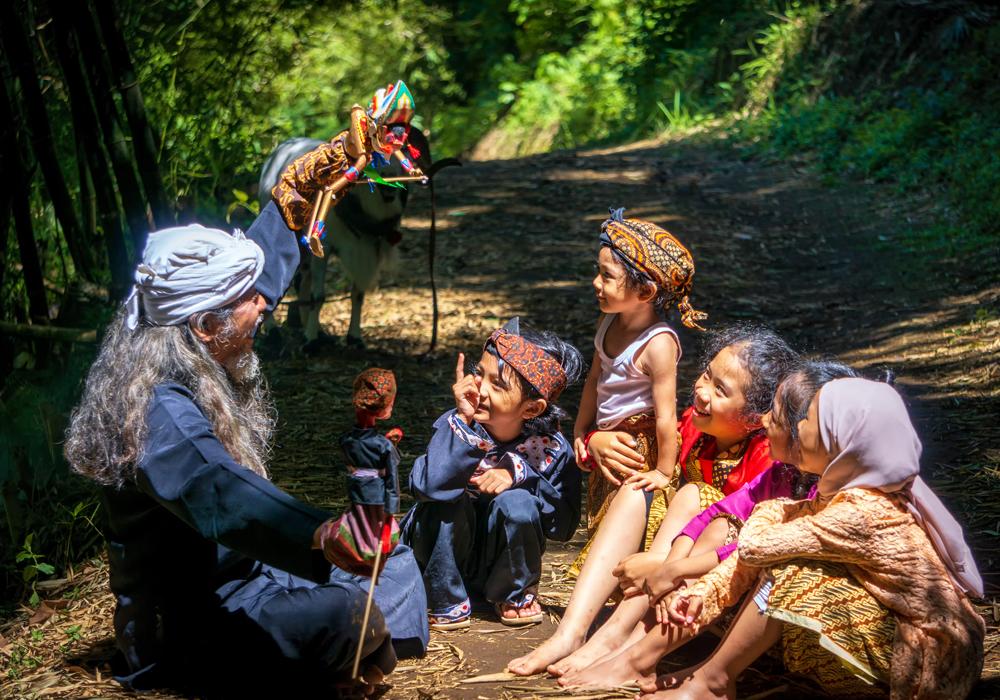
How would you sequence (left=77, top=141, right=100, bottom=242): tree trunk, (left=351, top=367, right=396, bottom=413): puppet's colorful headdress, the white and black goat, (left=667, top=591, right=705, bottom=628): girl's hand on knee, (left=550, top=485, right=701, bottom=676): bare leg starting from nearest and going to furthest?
1. (left=351, top=367, right=396, bottom=413): puppet's colorful headdress
2. (left=667, top=591, right=705, bottom=628): girl's hand on knee
3. (left=550, top=485, right=701, bottom=676): bare leg
4. (left=77, top=141, right=100, bottom=242): tree trunk
5. the white and black goat

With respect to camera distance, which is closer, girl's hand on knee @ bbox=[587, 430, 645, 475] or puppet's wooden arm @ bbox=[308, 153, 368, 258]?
puppet's wooden arm @ bbox=[308, 153, 368, 258]

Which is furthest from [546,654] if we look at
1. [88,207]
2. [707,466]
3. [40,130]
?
[88,207]

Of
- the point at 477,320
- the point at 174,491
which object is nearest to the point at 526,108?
the point at 477,320

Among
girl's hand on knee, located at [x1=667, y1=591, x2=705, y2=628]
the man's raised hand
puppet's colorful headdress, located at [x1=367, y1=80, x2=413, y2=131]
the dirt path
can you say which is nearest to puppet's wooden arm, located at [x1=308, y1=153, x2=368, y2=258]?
puppet's colorful headdress, located at [x1=367, y1=80, x2=413, y2=131]

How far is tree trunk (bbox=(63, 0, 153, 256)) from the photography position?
11.3 feet

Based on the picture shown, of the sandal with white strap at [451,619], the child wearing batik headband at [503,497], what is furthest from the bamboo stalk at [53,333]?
the sandal with white strap at [451,619]

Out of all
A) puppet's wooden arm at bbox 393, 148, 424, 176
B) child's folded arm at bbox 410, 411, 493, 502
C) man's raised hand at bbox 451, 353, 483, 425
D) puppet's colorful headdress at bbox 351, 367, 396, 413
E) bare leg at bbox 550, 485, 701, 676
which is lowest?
bare leg at bbox 550, 485, 701, 676

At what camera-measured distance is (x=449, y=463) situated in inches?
105

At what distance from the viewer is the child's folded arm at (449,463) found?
2.66 meters

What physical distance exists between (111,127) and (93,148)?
330 millimetres

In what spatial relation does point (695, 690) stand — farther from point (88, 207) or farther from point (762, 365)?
point (88, 207)

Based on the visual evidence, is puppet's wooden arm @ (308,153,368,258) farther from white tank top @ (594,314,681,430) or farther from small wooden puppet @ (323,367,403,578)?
white tank top @ (594,314,681,430)

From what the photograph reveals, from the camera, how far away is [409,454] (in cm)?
429

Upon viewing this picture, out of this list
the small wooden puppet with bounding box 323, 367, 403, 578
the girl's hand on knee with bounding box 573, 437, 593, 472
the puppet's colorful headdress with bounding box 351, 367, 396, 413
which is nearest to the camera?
the small wooden puppet with bounding box 323, 367, 403, 578
